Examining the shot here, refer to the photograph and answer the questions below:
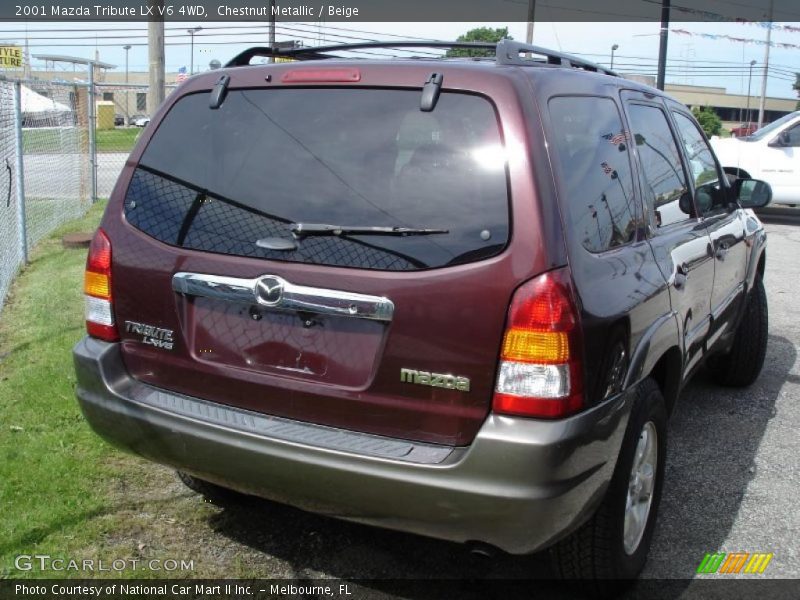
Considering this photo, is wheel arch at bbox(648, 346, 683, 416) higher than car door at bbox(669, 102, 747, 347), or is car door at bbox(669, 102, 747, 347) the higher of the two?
car door at bbox(669, 102, 747, 347)

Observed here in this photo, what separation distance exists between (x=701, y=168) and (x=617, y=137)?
58.4 inches

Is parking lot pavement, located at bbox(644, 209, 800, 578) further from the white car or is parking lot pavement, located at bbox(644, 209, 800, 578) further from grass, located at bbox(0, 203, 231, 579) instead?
the white car

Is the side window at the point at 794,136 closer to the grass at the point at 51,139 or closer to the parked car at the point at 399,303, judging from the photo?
the grass at the point at 51,139

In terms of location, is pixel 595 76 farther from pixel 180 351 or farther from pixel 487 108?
pixel 180 351

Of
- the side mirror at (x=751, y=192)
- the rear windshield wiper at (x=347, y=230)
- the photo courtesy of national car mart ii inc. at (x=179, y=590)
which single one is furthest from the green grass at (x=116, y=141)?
the rear windshield wiper at (x=347, y=230)

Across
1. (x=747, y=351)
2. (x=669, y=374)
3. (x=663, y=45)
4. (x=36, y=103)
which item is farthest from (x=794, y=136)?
(x=669, y=374)

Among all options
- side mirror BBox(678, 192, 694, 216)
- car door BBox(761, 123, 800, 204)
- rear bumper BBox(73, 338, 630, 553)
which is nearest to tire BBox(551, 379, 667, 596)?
rear bumper BBox(73, 338, 630, 553)

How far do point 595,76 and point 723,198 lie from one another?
1.81 metres

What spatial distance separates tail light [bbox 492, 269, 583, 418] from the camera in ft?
7.59

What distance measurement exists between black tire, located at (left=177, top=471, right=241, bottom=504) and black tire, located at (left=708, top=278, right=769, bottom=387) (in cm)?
338

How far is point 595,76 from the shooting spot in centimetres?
314

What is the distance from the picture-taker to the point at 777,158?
14.4 metres

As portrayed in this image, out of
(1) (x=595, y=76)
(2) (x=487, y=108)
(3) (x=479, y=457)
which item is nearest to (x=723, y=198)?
(1) (x=595, y=76)

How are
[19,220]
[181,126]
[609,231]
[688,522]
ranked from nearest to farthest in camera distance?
[609,231] → [181,126] → [688,522] → [19,220]
